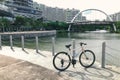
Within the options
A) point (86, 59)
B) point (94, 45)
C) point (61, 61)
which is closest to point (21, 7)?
point (94, 45)

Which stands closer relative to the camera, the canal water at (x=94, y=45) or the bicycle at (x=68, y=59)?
the bicycle at (x=68, y=59)

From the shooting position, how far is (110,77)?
6.36 m

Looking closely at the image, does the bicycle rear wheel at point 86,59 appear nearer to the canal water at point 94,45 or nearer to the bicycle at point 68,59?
the bicycle at point 68,59

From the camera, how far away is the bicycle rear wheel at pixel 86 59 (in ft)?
25.9

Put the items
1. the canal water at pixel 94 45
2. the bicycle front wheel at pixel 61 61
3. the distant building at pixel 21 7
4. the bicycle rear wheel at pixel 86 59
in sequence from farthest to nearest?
the distant building at pixel 21 7 → the canal water at pixel 94 45 → the bicycle rear wheel at pixel 86 59 → the bicycle front wheel at pixel 61 61

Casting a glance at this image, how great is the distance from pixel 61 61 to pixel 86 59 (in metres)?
1.21

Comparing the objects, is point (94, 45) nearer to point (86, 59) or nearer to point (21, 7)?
point (86, 59)

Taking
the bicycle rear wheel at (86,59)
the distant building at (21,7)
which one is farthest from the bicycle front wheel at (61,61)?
the distant building at (21,7)

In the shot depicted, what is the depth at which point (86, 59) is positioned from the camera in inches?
317

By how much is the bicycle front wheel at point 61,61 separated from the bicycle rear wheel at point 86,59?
69 cm

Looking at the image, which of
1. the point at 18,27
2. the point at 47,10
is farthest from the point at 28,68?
the point at 47,10

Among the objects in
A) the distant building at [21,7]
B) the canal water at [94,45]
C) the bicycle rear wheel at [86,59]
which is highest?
the distant building at [21,7]

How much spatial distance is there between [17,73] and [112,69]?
3.60 metres

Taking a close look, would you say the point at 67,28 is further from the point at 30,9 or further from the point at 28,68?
the point at 28,68
